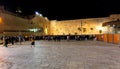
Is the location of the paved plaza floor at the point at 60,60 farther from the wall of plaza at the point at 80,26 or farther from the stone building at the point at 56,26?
the wall of plaza at the point at 80,26

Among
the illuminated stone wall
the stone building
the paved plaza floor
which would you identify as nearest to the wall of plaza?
the stone building

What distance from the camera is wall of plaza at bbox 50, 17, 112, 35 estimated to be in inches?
2421

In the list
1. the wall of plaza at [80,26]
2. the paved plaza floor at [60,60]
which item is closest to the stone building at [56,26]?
the wall of plaza at [80,26]

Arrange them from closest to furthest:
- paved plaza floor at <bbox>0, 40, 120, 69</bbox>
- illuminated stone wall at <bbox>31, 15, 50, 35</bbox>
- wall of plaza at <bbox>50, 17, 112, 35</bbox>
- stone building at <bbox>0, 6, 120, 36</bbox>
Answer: paved plaza floor at <bbox>0, 40, 120, 69</bbox> < stone building at <bbox>0, 6, 120, 36</bbox> < wall of plaza at <bbox>50, 17, 112, 35</bbox> < illuminated stone wall at <bbox>31, 15, 50, 35</bbox>

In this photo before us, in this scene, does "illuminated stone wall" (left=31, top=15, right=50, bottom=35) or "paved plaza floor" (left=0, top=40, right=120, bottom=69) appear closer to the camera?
"paved plaza floor" (left=0, top=40, right=120, bottom=69)

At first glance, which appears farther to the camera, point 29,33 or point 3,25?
point 29,33

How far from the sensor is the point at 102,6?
66812 mm

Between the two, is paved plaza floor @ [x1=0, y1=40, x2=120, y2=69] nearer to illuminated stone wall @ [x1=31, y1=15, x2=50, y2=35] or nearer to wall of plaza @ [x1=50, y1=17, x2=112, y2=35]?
wall of plaza @ [x1=50, y1=17, x2=112, y2=35]

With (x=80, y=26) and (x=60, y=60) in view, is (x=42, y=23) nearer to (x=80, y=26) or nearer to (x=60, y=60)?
(x=80, y=26)

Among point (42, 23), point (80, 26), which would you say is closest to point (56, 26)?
point (42, 23)

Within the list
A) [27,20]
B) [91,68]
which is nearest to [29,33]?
[27,20]

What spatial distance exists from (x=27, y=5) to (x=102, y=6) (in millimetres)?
24095

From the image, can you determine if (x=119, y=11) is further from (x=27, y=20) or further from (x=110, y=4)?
(x=27, y=20)

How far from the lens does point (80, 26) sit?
64625 mm
